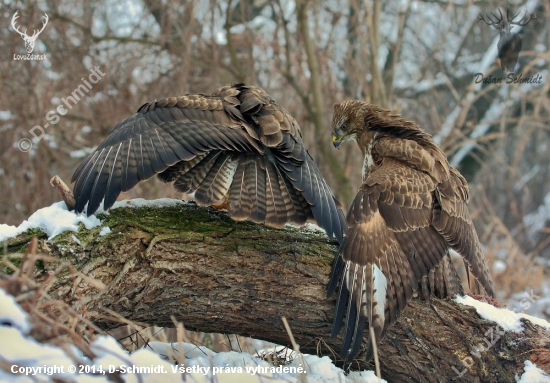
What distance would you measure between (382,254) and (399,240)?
0.15 m

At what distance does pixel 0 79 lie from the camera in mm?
7371

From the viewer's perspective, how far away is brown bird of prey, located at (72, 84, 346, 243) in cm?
309

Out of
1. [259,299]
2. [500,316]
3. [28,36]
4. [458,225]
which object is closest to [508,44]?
[458,225]

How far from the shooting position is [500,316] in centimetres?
333

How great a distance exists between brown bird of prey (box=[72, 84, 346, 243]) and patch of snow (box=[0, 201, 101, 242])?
0.23ft

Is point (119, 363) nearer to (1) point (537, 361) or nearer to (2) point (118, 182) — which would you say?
(2) point (118, 182)

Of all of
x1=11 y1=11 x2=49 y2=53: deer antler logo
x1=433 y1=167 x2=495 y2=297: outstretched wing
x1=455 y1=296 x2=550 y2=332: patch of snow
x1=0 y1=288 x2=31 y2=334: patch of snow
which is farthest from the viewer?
x1=11 y1=11 x2=49 y2=53: deer antler logo

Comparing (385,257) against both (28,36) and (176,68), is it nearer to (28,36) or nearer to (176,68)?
(176,68)

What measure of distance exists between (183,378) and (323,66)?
6.53 meters

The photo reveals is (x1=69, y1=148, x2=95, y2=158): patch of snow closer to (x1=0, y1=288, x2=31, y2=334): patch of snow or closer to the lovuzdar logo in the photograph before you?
the lovuzdar logo

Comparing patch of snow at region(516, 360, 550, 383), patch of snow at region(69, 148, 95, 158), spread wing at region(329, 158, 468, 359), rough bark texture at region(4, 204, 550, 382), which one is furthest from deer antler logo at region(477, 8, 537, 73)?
patch of snow at region(516, 360, 550, 383)

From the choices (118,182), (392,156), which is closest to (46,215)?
(118,182)

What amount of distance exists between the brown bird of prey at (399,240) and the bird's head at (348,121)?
0.68m

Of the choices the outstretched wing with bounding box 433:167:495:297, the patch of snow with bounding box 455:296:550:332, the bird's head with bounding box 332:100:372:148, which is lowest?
the patch of snow with bounding box 455:296:550:332
